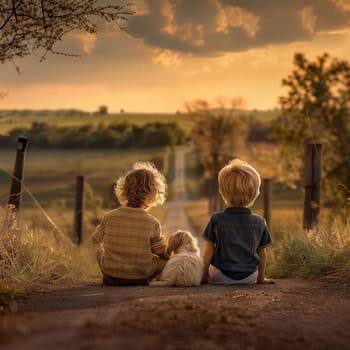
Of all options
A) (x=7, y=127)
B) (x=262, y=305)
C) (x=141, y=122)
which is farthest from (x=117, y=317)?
(x=141, y=122)

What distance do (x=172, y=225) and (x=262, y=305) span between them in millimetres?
34608

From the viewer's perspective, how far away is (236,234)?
6926mm

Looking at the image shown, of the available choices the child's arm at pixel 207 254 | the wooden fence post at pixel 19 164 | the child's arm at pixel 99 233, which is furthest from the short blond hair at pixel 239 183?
the wooden fence post at pixel 19 164

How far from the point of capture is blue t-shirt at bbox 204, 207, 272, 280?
22.7ft

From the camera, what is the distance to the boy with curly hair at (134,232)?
6.93 meters

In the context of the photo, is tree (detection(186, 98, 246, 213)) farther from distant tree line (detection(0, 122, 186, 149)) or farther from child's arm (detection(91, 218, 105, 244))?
child's arm (detection(91, 218, 105, 244))

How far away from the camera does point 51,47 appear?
7.97m

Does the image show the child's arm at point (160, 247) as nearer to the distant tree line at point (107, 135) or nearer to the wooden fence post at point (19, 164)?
the wooden fence post at point (19, 164)

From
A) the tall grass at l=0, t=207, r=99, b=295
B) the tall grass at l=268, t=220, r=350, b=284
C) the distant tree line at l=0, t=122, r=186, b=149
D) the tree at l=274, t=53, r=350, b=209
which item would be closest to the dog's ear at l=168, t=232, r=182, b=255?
the tall grass at l=0, t=207, r=99, b=295

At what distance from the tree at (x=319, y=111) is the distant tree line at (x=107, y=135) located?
77.2 feet

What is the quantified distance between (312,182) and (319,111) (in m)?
15.4

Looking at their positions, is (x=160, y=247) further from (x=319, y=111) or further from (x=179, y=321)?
(x=319, y=111)

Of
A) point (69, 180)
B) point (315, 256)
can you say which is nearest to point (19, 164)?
point (315, 256)

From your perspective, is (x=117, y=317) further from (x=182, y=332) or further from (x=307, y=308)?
(x=307, y=308)
